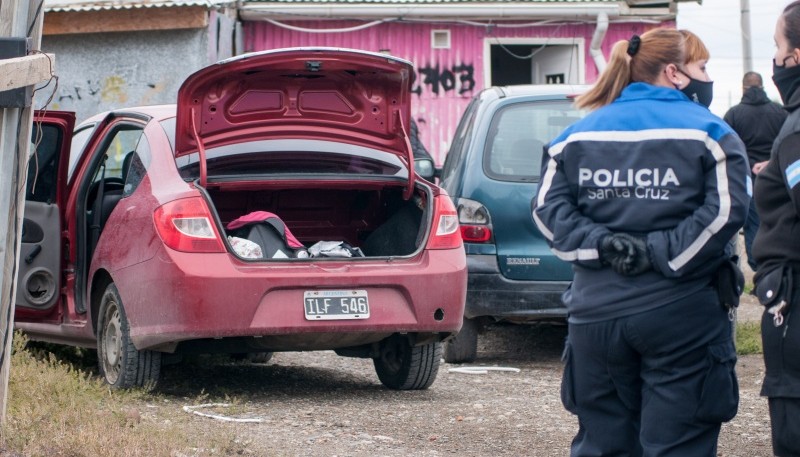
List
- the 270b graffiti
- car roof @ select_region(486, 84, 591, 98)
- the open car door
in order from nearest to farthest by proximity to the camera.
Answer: the open car door, car roof @ select_region(486, 84, 591, 98), the 270b graffiti

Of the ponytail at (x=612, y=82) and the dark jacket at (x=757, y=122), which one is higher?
the ponytail at (x=612, y=82)

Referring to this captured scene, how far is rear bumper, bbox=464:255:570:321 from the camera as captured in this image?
8.24 m

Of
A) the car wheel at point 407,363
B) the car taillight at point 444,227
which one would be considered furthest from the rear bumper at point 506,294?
the car taillight at point 444,227

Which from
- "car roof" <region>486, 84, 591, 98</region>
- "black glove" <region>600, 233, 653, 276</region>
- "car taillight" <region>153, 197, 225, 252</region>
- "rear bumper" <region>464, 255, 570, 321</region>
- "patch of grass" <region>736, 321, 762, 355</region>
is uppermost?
"car roof" <region>486, 84, 591, 98</region>

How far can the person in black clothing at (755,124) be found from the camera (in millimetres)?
10578

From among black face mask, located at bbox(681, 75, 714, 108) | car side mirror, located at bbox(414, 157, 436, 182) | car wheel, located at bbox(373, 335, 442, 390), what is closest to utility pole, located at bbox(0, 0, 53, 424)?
car wheel, located at bbox(373, 335, 442, 390)

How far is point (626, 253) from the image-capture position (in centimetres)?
389

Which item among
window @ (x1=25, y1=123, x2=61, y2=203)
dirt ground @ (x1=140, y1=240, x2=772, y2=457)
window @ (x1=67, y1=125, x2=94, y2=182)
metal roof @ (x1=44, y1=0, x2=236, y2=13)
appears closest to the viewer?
dirt ground @ (x1=140, y1=240, x2=772, y2=457)

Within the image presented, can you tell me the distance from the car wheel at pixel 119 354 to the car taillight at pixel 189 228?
630mm

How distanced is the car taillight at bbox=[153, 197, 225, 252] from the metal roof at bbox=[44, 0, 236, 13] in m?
11.3

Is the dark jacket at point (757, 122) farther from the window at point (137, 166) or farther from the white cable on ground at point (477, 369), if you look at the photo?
the window at point (137, 166)

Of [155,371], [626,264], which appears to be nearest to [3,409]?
[155,371]

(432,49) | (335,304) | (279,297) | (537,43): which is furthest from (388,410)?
(537,43)

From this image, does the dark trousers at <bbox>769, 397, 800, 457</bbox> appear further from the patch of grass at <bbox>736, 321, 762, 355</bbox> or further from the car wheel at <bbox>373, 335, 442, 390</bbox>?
the patch of grass at <bbox>736, 321, 762, 355</bbox>
